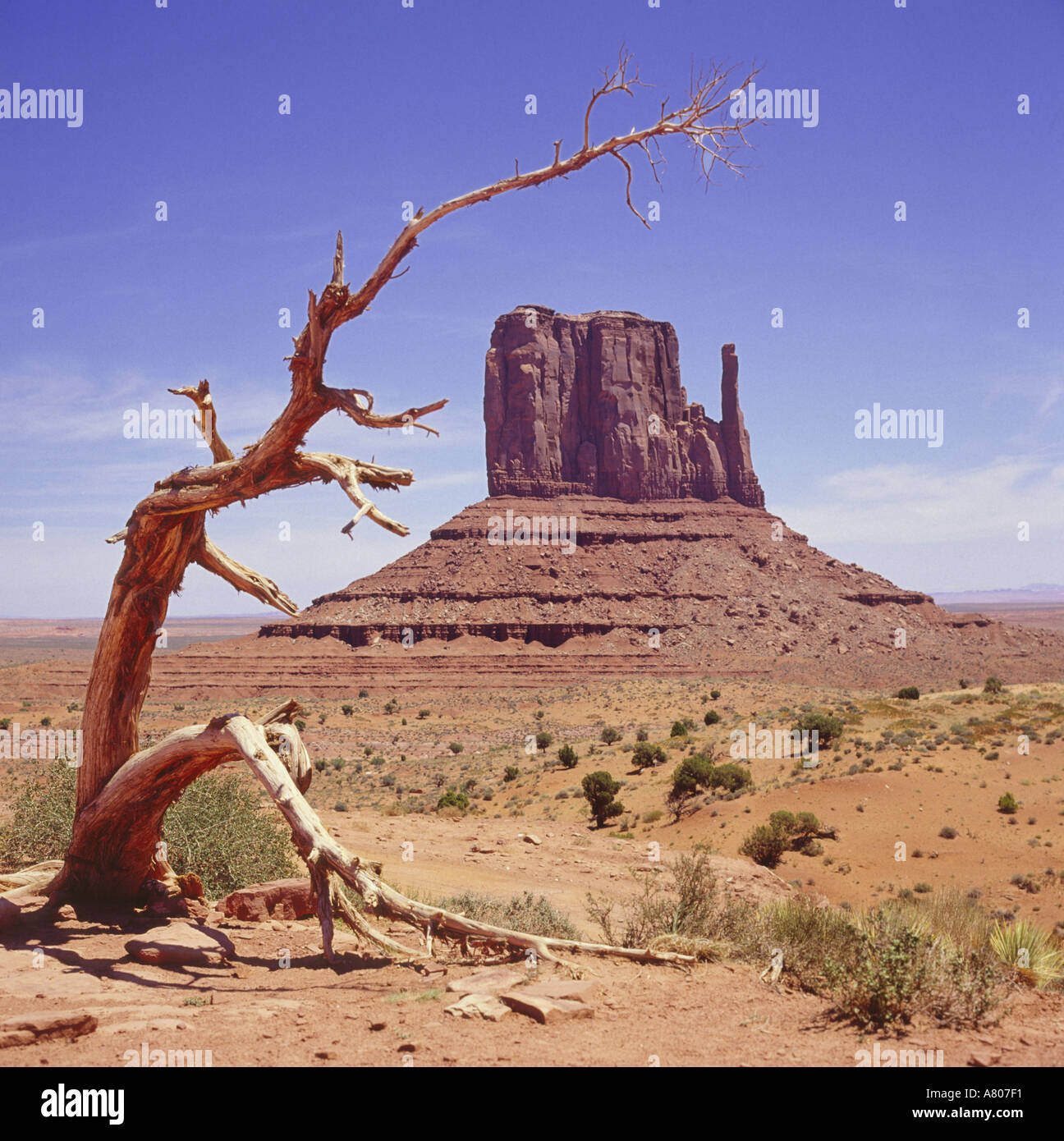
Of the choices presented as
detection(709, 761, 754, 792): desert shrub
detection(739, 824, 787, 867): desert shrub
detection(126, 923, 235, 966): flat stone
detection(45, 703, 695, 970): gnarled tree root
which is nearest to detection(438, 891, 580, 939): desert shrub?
detection(45, 703, 695, 970): gnarled tree root

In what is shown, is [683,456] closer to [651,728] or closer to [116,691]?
[651,728]

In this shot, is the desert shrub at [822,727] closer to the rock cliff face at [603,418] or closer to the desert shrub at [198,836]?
the desert shrub at [198,836]

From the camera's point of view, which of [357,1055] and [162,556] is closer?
[357,1055]

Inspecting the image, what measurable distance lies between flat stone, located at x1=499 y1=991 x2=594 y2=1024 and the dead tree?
99 cm

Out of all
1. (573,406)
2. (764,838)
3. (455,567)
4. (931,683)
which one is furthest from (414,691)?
(573,406)

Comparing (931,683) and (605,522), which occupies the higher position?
(605,522)

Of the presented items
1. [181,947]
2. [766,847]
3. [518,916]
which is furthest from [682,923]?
[766,847]

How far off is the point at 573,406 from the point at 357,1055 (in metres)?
113

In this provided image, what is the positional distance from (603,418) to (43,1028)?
111598 millimetres

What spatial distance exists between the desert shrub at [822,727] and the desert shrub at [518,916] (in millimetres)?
21467

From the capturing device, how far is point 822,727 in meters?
29.6

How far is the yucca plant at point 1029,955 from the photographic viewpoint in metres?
6.64

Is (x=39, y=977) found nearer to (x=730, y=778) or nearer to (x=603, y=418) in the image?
(x=730, y=778)
